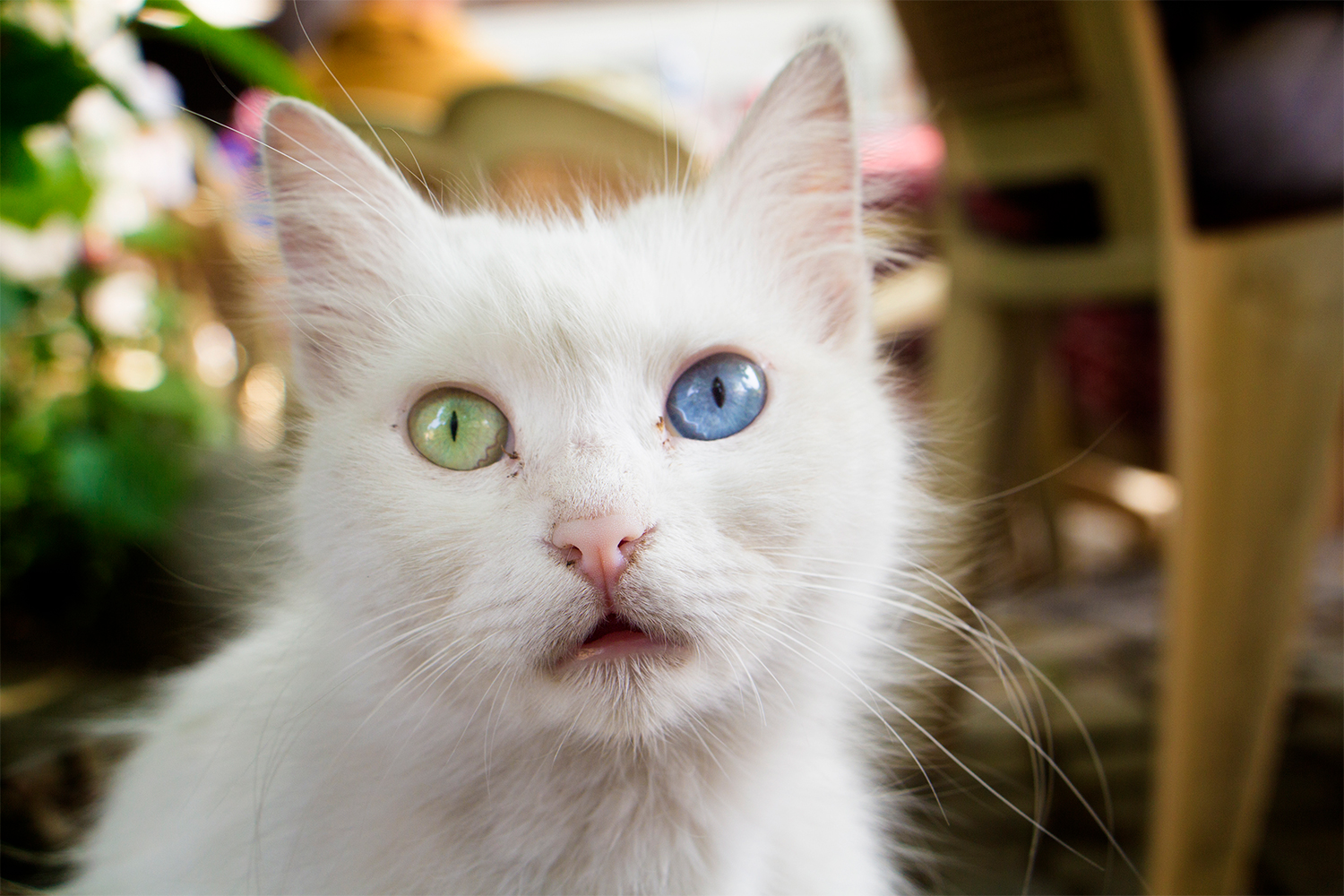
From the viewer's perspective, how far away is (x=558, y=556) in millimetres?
397

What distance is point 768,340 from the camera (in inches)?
19.9

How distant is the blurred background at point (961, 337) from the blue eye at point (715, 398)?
17 centimetres

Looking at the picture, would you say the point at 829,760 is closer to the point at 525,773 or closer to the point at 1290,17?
the point at 525,773

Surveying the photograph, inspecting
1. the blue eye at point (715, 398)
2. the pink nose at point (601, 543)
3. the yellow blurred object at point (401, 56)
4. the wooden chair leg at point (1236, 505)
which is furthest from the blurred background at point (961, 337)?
the yellow blurred object at point (401, 56)

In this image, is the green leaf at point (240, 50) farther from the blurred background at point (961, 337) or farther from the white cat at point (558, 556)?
the white cat at point (558, 556)

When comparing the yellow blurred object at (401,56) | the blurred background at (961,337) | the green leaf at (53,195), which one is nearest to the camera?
the blurred background at (961,337)

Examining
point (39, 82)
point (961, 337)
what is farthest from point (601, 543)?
point (961, 337)

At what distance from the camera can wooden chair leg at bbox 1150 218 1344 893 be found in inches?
32.5

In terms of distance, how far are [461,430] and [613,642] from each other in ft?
0.44

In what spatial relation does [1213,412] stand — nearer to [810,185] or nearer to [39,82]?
[810,185]

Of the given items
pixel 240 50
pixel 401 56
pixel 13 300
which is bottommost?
pixel 13 300

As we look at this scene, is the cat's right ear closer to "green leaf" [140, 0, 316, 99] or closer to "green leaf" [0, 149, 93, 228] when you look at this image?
"green leaf" [140, 0, 316, 99]

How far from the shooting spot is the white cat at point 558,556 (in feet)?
1.36

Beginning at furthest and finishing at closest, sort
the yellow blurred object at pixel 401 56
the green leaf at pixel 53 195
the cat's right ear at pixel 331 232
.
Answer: the yellow blurred object at pixel 401 56, the green leaf at pixel 53 195, the cat's right ear at pixel 331 232
